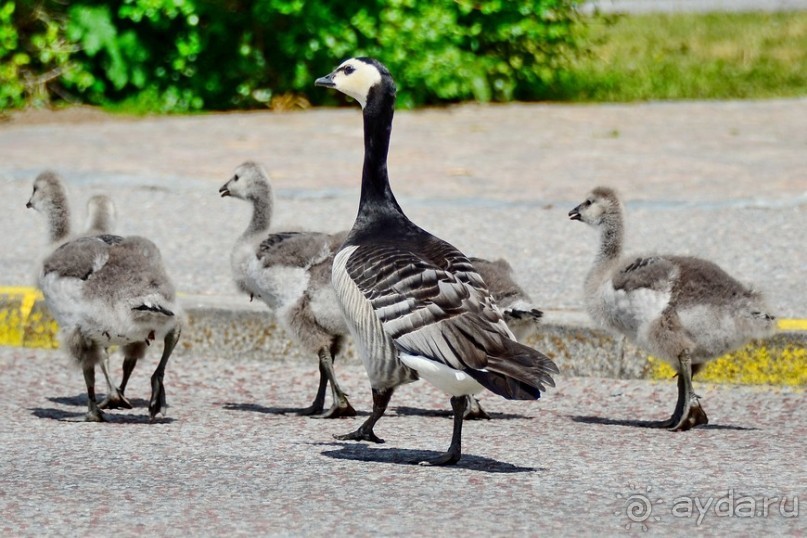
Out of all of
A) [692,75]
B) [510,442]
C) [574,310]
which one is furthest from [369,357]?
[692,75]

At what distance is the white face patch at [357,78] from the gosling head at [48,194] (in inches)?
73.9

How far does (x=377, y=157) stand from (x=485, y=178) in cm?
610

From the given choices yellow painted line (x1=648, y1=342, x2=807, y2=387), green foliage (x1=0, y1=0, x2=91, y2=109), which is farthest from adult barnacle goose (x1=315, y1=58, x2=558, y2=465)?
green foliage (x1=0, y1=0, x2=91, y2=109)

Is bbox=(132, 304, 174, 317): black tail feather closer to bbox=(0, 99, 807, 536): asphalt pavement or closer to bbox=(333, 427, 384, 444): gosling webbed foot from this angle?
bbox=(0, 99, 807, 536): asphalt pavement

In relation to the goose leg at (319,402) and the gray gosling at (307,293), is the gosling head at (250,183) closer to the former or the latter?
the gray gosling at (307,293)

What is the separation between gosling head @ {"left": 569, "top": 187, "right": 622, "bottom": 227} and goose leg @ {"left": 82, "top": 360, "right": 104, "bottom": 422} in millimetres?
2444

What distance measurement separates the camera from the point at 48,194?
7.54m

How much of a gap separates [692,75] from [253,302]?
1202 cm

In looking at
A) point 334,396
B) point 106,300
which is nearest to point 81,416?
point 106,300

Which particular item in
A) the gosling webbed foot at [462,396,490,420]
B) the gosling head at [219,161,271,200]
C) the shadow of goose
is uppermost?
the gosling head at [219,161,271,200]

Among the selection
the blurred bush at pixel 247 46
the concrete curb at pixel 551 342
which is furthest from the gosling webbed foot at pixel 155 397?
the blurred bush at pixel 247 46

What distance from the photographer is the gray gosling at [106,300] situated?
6434mm

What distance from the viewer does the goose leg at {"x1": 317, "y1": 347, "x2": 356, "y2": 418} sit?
265 inches

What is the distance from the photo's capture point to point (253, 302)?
8.04 meters
